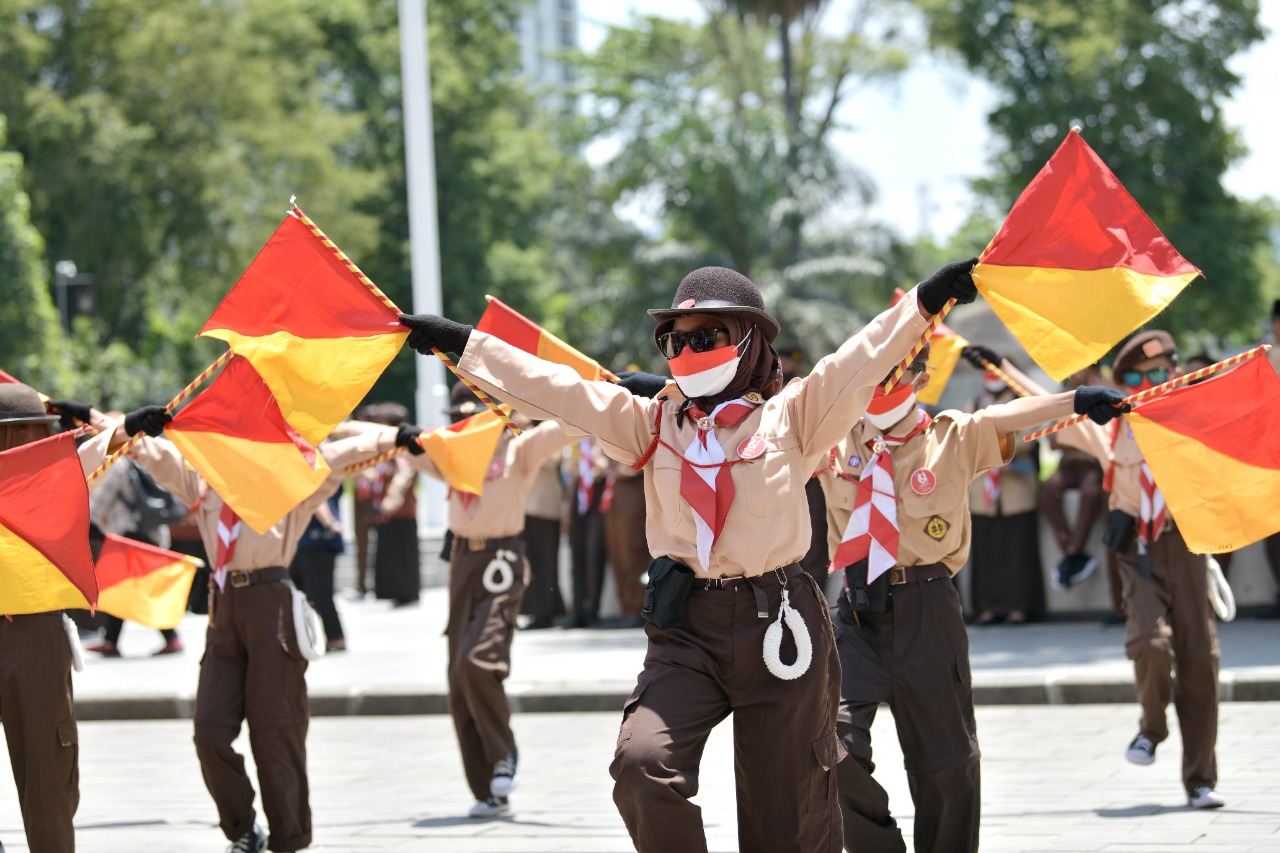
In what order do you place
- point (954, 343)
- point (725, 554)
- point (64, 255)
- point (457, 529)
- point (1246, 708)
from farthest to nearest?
point (64, 255) < point (1246, 708) < point (457, 529) < point (954, 343) < point (725, 554)

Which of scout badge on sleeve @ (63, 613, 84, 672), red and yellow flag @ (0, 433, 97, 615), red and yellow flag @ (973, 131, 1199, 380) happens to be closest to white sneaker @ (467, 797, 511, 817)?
scout badge on sleeve @ (63, 613, 84, 672)

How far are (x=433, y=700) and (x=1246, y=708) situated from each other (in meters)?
5.33

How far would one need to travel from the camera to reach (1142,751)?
820 cm

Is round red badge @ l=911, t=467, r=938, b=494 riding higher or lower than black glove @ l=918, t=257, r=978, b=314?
lower

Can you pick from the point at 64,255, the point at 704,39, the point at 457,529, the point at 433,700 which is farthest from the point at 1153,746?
the point at 704,39

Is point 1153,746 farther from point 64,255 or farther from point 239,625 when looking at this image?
point 64,255

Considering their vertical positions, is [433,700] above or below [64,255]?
below

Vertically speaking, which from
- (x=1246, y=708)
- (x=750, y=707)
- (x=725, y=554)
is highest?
(x=725, y=554)

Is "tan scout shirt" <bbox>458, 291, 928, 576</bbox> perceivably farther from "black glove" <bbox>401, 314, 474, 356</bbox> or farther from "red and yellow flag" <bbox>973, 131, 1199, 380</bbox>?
"red and yellow flag" <bbox>973, 131, 1199, 380</bbox>

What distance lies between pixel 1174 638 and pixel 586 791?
2.96 m

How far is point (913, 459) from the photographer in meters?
6.39

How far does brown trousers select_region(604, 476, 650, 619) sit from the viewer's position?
15625mm

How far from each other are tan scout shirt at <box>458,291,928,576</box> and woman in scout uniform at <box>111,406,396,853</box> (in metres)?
2.44

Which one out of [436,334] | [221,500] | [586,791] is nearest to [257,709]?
[221,500]
